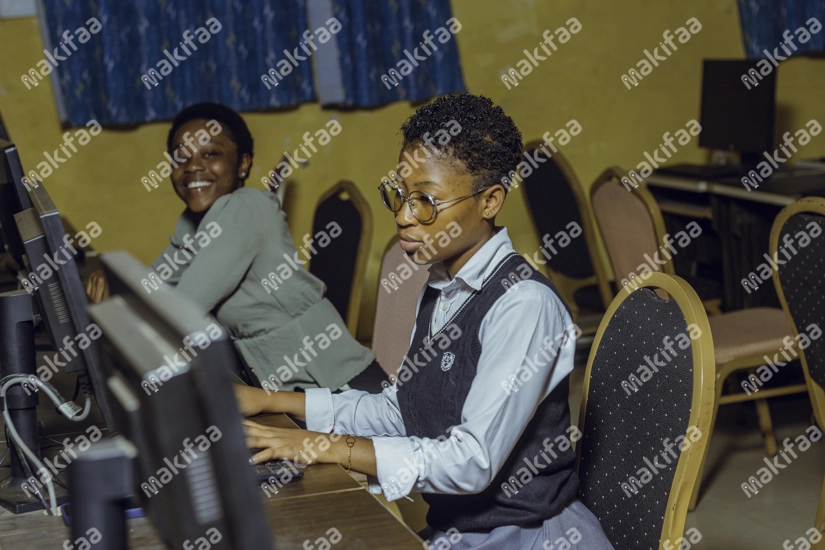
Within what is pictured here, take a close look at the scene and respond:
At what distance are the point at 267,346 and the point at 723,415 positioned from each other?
6.15 feet

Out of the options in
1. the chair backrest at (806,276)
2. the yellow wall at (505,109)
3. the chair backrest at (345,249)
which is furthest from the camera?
the yellow wall at (505,109)

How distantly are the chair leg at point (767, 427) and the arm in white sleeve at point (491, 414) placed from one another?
195cm

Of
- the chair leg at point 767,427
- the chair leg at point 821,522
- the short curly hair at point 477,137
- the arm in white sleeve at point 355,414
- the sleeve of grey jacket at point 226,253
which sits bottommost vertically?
the chair leg at point 767,427

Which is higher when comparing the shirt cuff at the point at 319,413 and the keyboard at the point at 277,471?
the keyboard at the point at 277,471

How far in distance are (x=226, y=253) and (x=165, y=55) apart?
1743mm

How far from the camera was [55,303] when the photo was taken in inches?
52.7

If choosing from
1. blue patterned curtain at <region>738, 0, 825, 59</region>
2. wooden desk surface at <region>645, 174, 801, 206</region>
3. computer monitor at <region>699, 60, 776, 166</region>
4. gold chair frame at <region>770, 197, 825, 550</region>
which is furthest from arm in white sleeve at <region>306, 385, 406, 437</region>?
blue patterned curtain at <region>738, 0, 825, 59</region>

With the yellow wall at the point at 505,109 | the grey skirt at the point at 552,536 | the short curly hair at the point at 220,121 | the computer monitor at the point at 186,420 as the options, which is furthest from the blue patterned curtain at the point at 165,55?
the computer monitor at the point at 186,420

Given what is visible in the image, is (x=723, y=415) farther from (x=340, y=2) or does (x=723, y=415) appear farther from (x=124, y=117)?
(x=124, y=117)

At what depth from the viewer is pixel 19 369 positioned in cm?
138

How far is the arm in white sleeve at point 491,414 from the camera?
124 cm

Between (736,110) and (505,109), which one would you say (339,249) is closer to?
(505,109)

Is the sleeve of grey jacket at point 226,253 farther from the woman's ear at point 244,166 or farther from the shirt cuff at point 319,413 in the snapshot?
the shirt cuff at point 319,413

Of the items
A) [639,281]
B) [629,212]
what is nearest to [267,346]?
[639,281]
